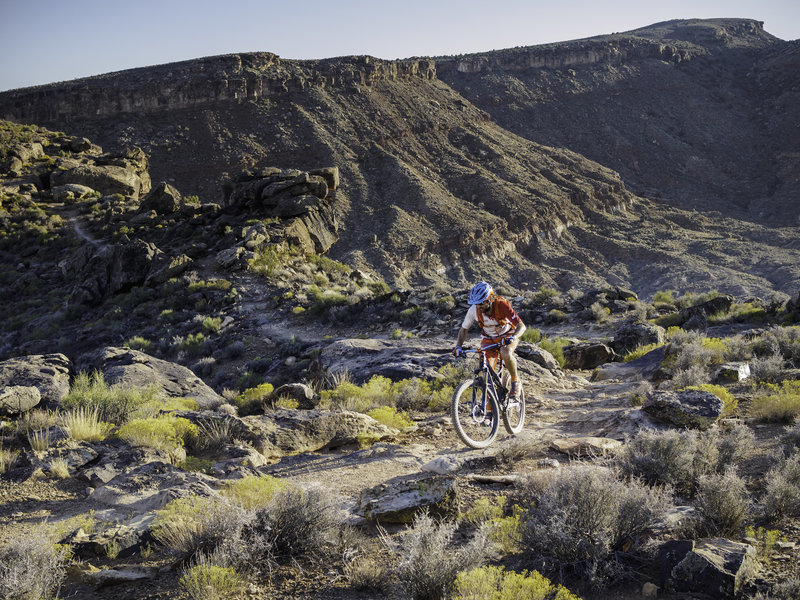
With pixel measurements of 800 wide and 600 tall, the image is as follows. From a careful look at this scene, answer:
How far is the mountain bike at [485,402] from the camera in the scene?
22.1 ft

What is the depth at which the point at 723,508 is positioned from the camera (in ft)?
13.4

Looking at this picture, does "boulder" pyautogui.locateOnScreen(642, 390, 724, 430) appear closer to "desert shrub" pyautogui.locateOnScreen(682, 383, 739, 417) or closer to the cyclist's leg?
"desert shrub" pyautogui.locateOnScreen(682, 383, 739, 417)

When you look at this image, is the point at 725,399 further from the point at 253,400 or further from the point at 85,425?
the point at 85,425

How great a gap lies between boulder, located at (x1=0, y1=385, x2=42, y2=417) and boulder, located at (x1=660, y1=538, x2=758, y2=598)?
7326 mm

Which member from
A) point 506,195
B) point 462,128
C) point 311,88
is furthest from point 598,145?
point 311,88

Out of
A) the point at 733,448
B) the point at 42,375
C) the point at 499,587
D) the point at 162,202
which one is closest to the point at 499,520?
the point at 499,587

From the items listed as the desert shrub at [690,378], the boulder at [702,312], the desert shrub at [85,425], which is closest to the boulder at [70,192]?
the desert shrub at [85,425]

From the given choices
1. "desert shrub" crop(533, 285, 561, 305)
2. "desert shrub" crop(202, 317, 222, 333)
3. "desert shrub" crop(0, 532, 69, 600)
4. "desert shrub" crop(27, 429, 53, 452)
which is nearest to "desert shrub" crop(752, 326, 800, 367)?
"desert shrub" crop(533, 285, 561, 305)

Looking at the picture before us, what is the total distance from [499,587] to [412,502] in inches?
48.1

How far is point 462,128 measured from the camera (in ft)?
233

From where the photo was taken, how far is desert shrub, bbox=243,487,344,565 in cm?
405

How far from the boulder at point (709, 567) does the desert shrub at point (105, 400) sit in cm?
655

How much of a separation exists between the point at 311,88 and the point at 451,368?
66.8 meters

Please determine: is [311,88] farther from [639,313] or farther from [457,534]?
[457,534]
